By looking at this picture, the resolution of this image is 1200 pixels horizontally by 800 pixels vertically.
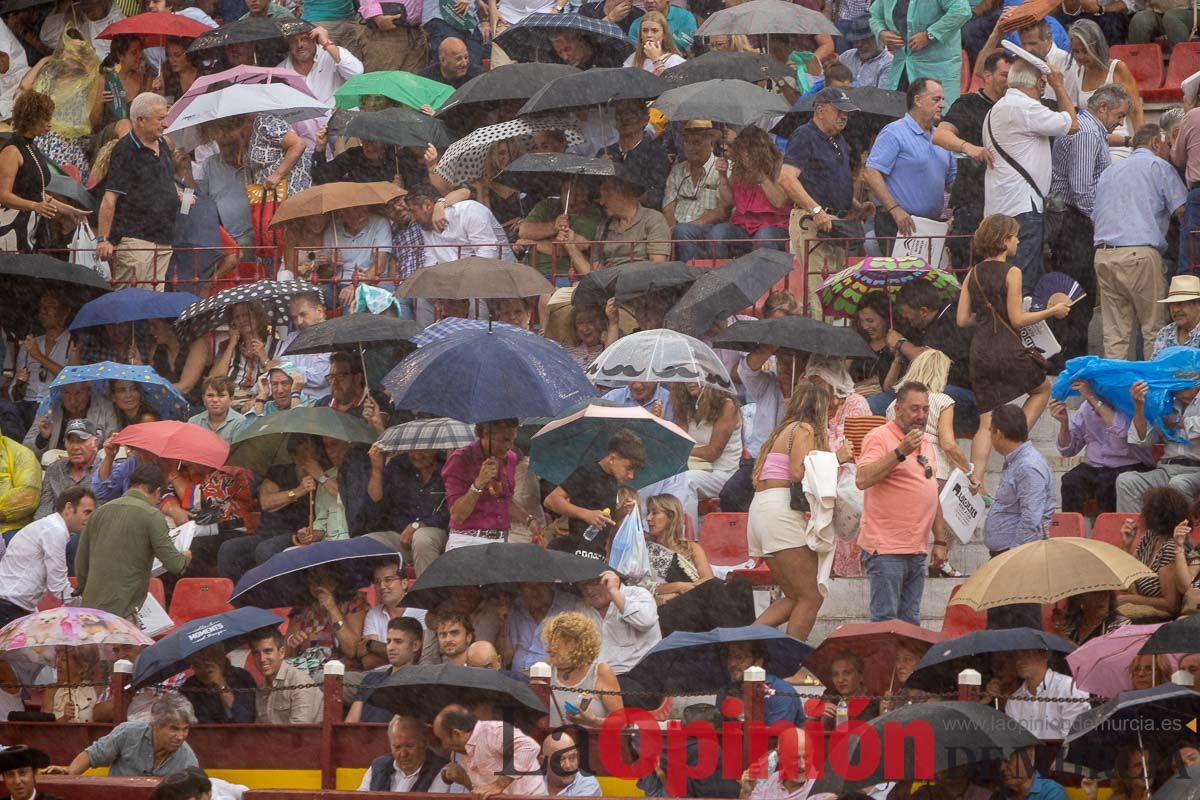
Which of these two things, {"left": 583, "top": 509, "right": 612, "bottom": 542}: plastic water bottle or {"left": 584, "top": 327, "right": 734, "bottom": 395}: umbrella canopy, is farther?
{"left": 584, "top": 327, "right": 734, "bottom": 395}: umbrella canopy

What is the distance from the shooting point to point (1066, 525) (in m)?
15.1

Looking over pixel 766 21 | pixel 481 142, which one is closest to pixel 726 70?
pixel 766 21

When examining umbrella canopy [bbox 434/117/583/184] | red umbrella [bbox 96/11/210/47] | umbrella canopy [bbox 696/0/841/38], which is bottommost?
umbrella canopy [bbox 434/117/583/184]

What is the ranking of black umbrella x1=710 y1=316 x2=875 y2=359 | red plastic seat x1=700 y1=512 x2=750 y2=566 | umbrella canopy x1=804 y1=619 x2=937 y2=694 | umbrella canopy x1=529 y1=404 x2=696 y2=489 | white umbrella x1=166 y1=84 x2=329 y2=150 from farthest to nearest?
white umbrella x1=166 y1=84 x2=329 y2=150, black umbrella x1=710 y1=316 x2=875 y2=359, red plastic seat x1=700 y1=512 x2=750 y2=566, umbrella canopy x1=529 y1=404 x2=696 y2=489, umbrella canopy x1=804 y1=619 x2=937 y2=694

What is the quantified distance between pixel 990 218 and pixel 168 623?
5.73 m

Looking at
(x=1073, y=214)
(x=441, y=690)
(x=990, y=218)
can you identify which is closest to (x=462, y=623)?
(x=441, y=690)

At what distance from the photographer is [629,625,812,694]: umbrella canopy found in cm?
1319

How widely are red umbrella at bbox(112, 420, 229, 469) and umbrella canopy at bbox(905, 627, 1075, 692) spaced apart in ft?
18.2

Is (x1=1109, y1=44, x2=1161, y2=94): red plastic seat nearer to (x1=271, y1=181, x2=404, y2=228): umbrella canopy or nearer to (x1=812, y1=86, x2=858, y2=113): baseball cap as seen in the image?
(x1=812, y1=86, x2=858, y2=113): baseball cap

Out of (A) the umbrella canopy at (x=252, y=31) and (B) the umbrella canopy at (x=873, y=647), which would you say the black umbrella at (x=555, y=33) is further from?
(B) the umbrella canopy at (x=873, y=647)

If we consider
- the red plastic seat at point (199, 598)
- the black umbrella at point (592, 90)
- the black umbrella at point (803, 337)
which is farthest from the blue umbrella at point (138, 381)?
the black umbrella at point (803, 337)

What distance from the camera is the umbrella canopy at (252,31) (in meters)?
22.3

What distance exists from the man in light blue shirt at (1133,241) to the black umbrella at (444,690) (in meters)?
6.17

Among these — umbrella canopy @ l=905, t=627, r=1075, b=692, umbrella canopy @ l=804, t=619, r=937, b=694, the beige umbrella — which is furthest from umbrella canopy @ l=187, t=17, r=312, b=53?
umbrella canopy @ l=905, t=627, r=1075, b=692
